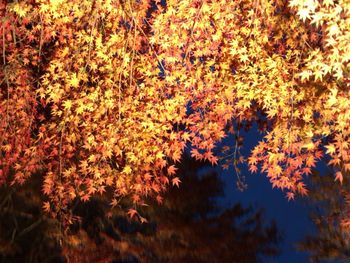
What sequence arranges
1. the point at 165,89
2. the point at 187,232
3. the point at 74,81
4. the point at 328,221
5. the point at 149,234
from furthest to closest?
the point at 328,221
the point at 187,232
the point at 149,234
the point at 165,89
the point at 74,81

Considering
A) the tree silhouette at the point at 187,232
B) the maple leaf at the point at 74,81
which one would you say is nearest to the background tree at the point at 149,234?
the tree silhouette at the point at 187,232

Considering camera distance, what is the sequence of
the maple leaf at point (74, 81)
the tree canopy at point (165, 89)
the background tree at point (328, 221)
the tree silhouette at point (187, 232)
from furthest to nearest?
the background tree at point (328, 221) → the tree silhouette at point (187, 232) → the maple leaf at point (74, 81) → the tree canopy at point (165, 89)

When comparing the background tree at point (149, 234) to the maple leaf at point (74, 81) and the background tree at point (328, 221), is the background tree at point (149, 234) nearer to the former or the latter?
the background tree at point (328, 221)

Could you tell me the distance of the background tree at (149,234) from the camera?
5.45 meters

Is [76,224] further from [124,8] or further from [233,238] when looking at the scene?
[124,8]

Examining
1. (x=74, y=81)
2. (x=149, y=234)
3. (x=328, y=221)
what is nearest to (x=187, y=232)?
(x=149, y=234)

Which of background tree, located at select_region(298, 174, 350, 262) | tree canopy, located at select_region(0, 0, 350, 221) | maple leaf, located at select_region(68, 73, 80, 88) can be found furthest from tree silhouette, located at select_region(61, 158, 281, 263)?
maple leaf, located at select_region(68, 73, 80, 88)

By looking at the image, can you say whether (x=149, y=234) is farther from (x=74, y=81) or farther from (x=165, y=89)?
(x=74, y=81)

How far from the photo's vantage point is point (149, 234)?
234 inches

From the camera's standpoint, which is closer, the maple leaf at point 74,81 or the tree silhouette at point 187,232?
the maple leaf at point 74,81

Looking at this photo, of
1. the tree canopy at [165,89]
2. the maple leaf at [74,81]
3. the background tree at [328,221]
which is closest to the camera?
the tree canopy at [165,89]

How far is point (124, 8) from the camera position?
550 cm

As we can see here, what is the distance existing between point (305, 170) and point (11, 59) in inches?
183

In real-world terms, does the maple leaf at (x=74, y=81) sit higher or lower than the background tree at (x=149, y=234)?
higher
